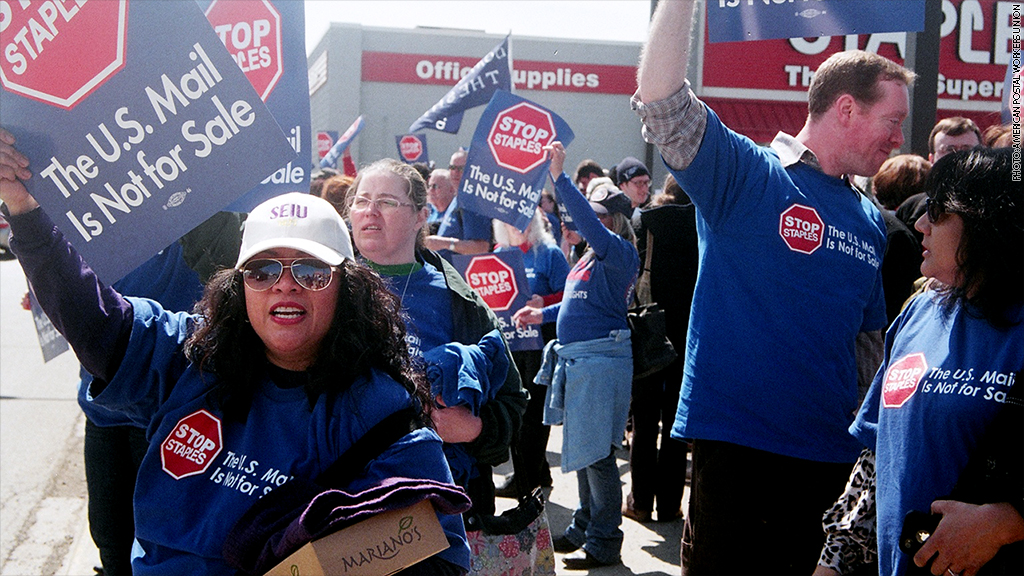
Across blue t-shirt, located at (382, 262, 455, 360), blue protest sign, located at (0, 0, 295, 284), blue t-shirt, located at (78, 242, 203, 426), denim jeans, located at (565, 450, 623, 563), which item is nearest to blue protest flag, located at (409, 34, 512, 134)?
denim jeans, located at (565, 450, 623, 563)

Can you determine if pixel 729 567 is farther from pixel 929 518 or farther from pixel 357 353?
pixel 357 353

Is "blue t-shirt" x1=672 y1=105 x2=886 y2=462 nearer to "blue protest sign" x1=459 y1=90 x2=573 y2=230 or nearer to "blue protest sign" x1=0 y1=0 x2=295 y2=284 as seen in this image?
"blue protest sign" x1=0 y1=0 x2=295 y2=284

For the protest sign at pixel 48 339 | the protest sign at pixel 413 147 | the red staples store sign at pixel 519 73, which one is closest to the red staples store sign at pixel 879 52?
the protest sign at pixel 413 147

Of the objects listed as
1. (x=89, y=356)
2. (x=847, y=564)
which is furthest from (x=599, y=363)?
(x=89, y=356)

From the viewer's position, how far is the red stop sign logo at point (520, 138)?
20.7 ft

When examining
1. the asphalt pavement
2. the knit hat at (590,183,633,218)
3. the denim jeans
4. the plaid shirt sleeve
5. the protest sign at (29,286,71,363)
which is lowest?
the asphalt pavement

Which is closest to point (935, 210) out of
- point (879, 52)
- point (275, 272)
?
point (275, 272)

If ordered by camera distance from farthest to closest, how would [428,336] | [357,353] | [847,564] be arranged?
[428,336]
[847,564]
[357,353]

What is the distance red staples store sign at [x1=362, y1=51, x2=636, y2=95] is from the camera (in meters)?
26.4

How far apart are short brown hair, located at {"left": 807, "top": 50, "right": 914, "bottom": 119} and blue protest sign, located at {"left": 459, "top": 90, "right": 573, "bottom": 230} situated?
3.10 m

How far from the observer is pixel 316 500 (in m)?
2.09

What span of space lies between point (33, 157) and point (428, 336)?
1374mm

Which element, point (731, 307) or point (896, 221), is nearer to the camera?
point (731, 307)

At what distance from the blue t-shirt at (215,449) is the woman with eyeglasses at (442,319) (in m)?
0.79
